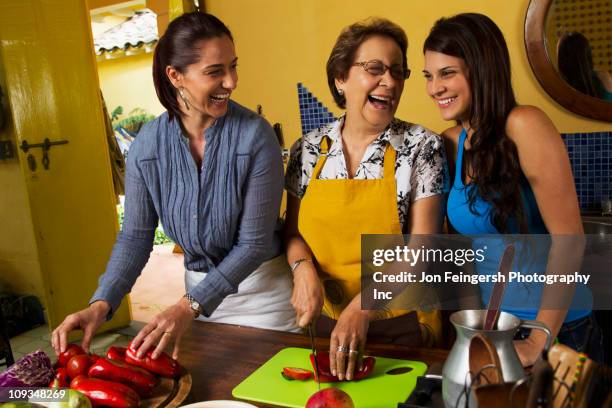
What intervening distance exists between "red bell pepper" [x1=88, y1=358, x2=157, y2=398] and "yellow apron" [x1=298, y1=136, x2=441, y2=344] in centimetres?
66

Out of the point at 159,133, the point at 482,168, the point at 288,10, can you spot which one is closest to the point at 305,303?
the point at 482,168

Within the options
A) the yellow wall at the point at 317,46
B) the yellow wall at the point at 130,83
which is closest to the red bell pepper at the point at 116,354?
the yellow wall at the point at 317,46

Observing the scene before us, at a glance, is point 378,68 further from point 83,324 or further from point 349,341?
point 83,324

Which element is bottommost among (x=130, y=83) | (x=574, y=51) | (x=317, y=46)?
(x=574, y=51)

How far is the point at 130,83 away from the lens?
29.2ft

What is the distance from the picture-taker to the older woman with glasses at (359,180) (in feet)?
5.16

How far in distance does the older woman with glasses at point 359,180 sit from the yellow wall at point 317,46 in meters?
1.39

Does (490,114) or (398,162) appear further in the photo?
(398,162)

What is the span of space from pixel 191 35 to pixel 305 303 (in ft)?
2.70

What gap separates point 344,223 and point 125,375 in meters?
0.77

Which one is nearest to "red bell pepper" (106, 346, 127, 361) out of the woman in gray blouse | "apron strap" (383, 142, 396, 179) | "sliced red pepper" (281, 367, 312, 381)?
the woman in gray blouse

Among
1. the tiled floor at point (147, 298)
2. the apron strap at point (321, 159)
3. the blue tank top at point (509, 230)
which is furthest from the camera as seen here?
the tiled floor at point (147, 298)

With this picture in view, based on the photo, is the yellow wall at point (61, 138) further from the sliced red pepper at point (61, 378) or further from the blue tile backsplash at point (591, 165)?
the blue tile backsplash at point (591, 165)

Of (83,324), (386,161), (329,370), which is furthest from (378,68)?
(83,324)
